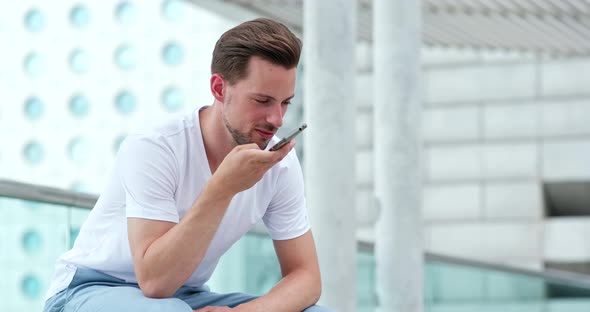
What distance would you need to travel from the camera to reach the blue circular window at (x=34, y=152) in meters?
43.4

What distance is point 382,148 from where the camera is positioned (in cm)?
917

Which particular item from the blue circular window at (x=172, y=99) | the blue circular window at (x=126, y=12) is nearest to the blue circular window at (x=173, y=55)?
the blue circular window at (x=172, y=99)

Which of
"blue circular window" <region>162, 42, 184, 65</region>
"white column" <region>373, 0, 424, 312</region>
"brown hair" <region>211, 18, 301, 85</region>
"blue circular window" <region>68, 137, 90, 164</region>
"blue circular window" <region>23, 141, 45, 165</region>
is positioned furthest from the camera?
"blue circular window" <region>23, 141, 45, 165</region>

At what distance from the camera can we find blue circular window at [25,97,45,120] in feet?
144

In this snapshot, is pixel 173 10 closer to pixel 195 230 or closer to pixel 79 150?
pixel 79 150

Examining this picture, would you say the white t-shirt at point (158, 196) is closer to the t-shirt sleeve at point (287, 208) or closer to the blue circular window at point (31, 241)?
the t-shirt sleeve at point (287, 208)

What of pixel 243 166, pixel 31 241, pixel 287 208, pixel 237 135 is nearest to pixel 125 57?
Result: pixel 31 241

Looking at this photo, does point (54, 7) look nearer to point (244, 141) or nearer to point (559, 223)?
point (559, 223)

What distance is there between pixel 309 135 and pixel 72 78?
122 ft

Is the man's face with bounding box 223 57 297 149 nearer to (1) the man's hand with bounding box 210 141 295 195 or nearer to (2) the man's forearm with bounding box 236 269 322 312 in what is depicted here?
(1) the man's hand with bounding box 210 141 295 195

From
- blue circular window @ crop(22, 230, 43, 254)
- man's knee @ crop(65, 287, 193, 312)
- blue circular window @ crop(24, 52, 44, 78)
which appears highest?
blue circular window @ crop(24, 52, 44, 78)

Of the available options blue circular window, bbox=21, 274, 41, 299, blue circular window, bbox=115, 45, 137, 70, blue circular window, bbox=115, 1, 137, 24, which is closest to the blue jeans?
blue circular window, bbox=21, 274, 41, 299

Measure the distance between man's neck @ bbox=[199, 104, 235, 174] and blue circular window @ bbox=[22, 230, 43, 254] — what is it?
1576 mm

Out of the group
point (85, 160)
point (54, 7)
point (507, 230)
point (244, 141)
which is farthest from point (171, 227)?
point (54, 7)
